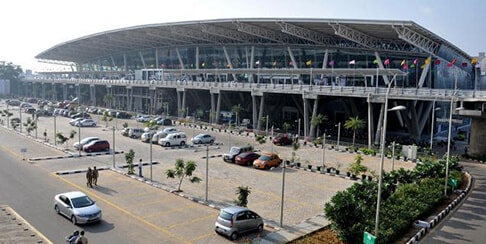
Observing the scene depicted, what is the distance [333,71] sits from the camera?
61125 mm

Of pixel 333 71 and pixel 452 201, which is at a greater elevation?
pixel 333 71

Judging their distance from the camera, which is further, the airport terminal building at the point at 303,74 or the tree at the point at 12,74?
the tree at the point at 12,74

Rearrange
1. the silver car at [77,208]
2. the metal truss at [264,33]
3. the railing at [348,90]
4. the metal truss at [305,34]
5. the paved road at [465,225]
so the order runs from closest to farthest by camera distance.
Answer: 1. the paved road at [465,225]
2. the silver car at [77,208]
3. the railing at [348,90]
4. the metal truss at [305,34]
5. the metal truss at [264,33]

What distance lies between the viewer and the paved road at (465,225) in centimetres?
1781

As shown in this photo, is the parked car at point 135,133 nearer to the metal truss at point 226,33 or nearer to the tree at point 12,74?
the metal truss at point 226,33

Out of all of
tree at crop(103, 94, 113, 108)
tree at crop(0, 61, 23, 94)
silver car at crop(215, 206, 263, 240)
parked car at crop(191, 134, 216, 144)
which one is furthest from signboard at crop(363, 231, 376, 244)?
tree at crop(0, 61, 23, 94)

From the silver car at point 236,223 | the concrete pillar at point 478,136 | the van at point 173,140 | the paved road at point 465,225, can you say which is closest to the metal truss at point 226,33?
the van at point 173,140

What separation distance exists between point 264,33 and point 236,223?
56.9 meters

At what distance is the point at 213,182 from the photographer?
27.6 meters

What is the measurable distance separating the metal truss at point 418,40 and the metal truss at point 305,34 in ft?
53.8

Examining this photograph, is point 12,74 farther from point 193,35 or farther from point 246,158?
point 246,158

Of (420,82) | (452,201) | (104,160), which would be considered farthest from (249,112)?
(452,201)

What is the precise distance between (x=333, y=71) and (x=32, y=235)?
51366 mm

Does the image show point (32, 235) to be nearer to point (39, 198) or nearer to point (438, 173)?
point (39, 198)
